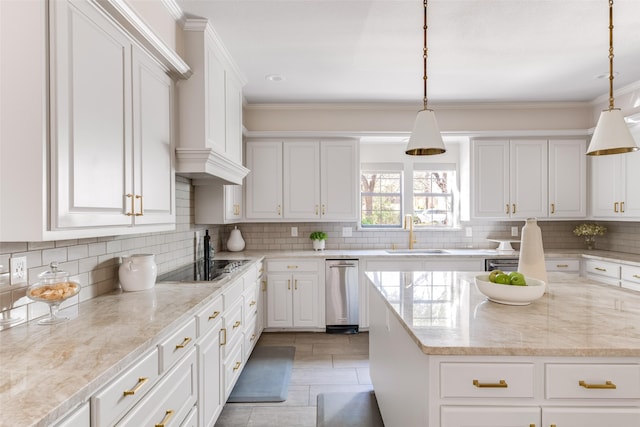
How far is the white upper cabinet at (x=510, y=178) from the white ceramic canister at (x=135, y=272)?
365 cm

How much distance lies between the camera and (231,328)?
8.25ft

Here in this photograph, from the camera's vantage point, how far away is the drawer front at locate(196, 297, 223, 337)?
6.10 feet

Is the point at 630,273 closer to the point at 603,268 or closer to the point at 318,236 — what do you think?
the point at 603,268

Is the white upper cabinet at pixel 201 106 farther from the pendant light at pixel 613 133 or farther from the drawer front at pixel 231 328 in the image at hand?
the pendant light at pixel 613 133

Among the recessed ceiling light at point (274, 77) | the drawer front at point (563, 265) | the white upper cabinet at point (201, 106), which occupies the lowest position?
the drawer front at point (563, 265)

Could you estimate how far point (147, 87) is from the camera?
78.7 inches

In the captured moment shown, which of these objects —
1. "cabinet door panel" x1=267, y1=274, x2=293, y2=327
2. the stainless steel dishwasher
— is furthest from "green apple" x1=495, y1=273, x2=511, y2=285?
"cabinet door panel" x1=267, y1=274, x2=293, y2=327

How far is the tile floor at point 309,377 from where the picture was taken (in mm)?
2383

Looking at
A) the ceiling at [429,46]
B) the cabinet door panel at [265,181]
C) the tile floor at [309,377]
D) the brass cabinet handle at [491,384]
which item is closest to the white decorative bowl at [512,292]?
the brass cabinet handle at [491,384]

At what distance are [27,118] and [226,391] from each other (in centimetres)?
193

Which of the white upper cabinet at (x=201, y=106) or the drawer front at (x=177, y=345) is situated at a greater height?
the white upper cabinet at (x=201, y=106)

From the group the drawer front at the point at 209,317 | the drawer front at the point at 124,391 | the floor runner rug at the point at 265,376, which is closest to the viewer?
the drawer front at the point at 124,391

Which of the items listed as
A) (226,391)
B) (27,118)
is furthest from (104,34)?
(226,391)

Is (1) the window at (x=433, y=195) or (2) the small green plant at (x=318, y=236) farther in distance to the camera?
(1) the window at (x=433, y=195)
